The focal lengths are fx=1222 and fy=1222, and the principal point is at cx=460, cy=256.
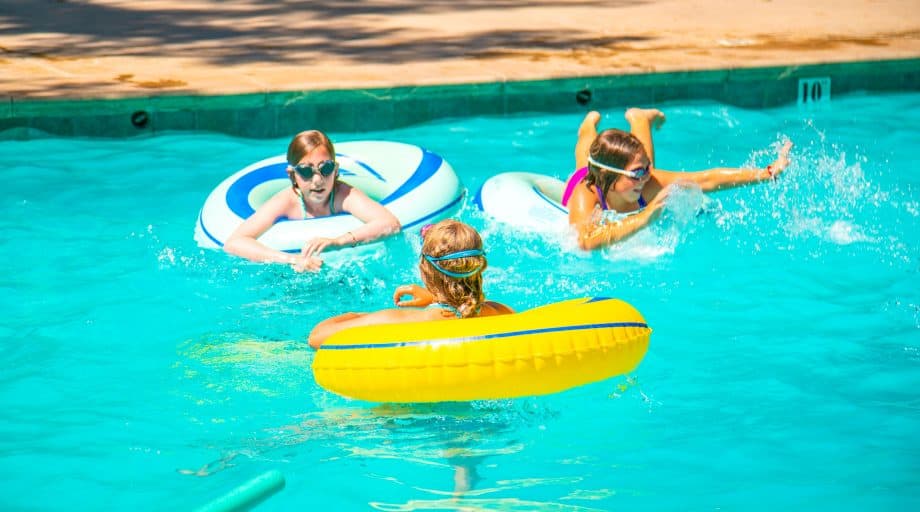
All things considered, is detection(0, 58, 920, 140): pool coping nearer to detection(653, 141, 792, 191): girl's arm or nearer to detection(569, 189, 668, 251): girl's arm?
detection(653, 141, 792, 191): girl's arm

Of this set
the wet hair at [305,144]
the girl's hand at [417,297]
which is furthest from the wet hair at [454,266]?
the wet hair at [305,144]

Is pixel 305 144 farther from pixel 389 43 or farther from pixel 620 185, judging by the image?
pixel 389 43

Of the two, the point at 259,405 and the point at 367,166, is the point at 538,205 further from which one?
the point at 259,405

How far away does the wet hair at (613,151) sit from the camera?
6.36m

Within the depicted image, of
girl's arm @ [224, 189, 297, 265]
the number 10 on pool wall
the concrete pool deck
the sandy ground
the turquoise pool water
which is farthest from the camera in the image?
the number 10 on pool wall

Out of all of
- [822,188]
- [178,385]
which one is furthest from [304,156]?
[822,188]

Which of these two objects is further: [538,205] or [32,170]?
[32,170]

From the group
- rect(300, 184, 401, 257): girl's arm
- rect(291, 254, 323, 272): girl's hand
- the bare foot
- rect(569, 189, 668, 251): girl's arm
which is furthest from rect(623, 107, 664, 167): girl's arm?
rect(291, 254, 323, 272): girl's hand

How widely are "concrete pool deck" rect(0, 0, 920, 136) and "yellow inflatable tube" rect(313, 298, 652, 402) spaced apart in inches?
185

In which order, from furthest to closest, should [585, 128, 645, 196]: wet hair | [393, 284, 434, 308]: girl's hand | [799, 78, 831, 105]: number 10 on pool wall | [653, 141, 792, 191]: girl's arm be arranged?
[799, 78, 831, 105]: number 10 on pool wall → [653, 141, 792, 191]: girl's arm → [585, 128, 645, 196]: wet hair → [393, 284, 434, 308]: girl's hand

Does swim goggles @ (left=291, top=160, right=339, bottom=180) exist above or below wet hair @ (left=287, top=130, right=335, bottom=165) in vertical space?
below

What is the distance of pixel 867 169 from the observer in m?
8.27

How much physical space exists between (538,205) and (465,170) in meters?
1.66

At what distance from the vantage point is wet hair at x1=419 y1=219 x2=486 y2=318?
4250 mm
